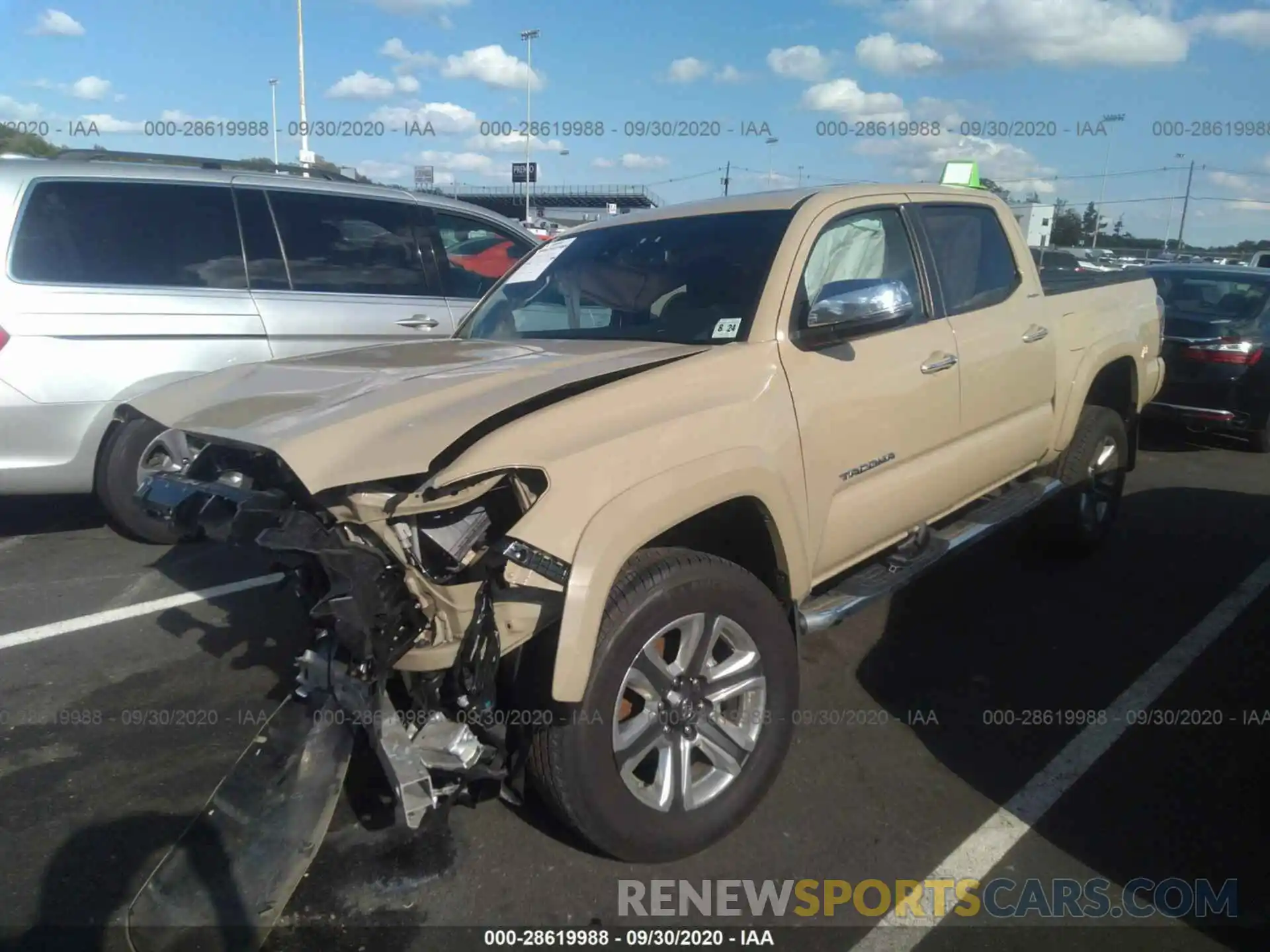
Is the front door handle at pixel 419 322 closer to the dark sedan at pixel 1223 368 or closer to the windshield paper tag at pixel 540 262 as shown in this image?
the windshield paper tag at pixel 540 262

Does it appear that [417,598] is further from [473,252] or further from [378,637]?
[473,252]

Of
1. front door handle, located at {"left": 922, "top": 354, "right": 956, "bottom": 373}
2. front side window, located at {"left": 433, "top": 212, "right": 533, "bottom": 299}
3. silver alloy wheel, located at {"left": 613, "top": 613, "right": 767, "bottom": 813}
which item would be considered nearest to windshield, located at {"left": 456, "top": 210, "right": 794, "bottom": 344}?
front door handle, located at {"left": 922, "top": 354, "right": 956, "bottom": 373}

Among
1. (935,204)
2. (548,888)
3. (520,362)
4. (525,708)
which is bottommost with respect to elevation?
(548,888)

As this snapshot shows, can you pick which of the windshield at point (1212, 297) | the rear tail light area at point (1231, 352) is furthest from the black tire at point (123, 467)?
the windshield at point (1212, 297)

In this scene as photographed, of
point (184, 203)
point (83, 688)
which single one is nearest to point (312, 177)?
point (184, 203)

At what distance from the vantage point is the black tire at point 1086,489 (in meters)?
5.11

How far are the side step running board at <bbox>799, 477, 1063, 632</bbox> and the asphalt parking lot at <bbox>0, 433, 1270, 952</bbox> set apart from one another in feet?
1.82

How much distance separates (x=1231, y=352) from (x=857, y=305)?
264 inches

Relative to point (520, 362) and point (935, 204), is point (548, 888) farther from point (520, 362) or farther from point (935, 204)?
point (935, 204)

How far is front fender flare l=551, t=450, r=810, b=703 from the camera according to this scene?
2.37 metres

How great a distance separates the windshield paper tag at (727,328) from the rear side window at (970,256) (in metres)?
1.26

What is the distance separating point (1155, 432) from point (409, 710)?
30.3 feet

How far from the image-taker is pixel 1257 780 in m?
3.35

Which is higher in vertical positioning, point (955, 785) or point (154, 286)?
point (154, 286)
